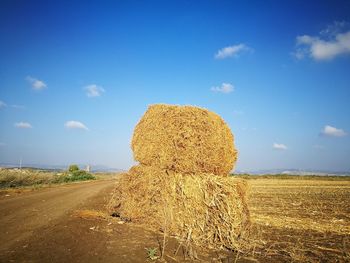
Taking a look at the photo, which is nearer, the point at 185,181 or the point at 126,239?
the point at 126,239

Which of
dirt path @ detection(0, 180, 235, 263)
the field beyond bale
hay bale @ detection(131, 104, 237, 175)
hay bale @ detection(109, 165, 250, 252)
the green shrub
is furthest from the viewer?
the green shrub

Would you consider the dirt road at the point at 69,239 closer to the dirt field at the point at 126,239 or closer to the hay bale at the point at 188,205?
the dirt field at the point at 126,239

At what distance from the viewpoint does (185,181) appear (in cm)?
788

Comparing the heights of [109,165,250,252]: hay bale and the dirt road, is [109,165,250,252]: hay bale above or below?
above

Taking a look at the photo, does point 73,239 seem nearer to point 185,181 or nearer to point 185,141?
point 185,181

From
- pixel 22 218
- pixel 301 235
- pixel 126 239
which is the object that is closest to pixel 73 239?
pixel 126 239

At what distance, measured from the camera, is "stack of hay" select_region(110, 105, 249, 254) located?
7.16 m

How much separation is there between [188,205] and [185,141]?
1.71m

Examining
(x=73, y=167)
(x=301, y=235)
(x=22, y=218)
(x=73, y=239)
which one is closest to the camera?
(x=73, y=239)

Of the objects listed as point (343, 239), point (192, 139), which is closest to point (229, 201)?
point (192, 139)

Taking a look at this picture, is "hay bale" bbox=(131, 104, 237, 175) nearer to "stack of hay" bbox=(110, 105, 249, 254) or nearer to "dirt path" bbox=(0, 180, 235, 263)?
"stack of hay" bbox=(110, 105, 249, 254)

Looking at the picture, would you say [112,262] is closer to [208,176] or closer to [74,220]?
[208,176]

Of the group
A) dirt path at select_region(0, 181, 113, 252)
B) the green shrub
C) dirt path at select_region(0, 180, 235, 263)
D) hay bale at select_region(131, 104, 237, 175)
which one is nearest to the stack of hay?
hay bale at select_region(131, 104, 237, 175)

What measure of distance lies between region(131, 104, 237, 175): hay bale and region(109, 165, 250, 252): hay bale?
31cm
